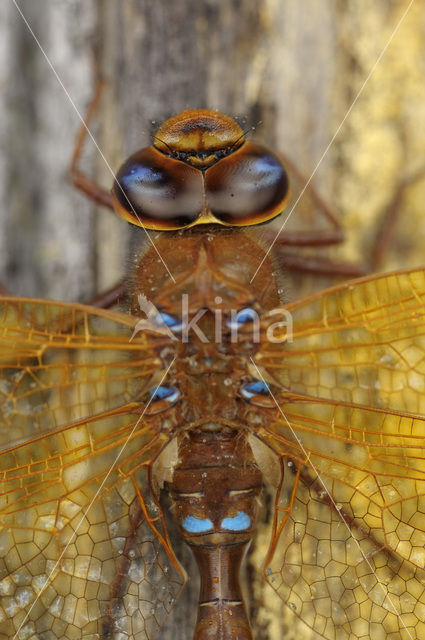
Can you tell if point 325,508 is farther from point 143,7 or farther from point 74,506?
point 143,7

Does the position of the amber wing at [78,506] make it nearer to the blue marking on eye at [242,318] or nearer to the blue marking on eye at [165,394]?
the blue marking on eye at [165,394]

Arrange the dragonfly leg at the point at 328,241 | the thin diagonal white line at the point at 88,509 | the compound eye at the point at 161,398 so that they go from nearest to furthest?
the thin diagonal white line at the point at 88,509 → the compound eye at the point at 161,398 → the dragonfly leg at the point at 328,241

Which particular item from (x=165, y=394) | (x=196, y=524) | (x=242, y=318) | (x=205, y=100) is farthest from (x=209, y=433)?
(x=205, y=100)

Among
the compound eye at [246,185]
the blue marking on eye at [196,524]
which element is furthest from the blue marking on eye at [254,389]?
the compound eye at [246,185]

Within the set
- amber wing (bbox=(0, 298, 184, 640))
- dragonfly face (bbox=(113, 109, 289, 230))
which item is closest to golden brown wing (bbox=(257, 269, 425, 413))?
dragonfly face (bbox=(113, 109, 289, 230))

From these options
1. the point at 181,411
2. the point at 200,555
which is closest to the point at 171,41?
the point at 181,411

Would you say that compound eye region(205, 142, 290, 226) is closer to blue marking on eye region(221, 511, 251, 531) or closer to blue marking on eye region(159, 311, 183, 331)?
blue marking on eye region(159, 311, 183, 331)

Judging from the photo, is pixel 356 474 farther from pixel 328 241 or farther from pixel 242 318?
pixel 328 241

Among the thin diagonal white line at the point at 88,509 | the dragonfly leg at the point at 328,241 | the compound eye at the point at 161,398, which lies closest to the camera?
the thin diagonal white line at the point at 88,509
